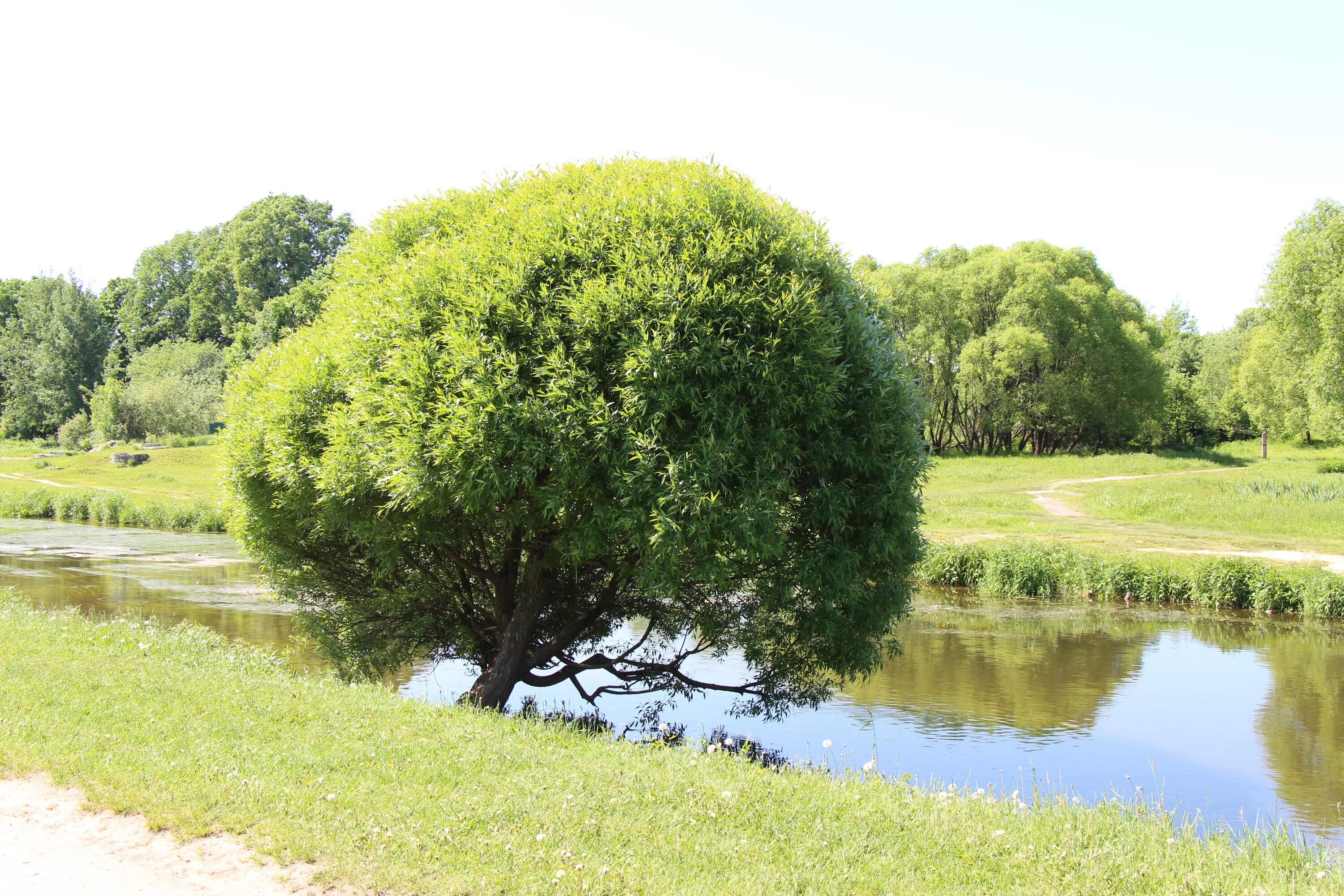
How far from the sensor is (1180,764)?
13.3 m

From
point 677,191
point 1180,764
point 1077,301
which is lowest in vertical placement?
point 1180,764

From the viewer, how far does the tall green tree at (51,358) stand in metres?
85.1

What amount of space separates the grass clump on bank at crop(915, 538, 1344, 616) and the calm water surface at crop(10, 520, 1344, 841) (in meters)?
0.95

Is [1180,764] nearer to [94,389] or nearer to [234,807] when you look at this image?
[234,807]

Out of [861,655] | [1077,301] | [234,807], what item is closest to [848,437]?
[861,655]

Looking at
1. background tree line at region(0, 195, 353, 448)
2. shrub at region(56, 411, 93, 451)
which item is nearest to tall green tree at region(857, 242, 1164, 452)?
background tree line at region(0, 195, 353, 448)

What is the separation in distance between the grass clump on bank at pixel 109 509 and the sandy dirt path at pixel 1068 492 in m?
35.0

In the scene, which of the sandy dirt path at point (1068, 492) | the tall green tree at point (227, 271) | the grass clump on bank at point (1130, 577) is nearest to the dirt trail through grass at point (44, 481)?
the tall green tree at point (227, 271)

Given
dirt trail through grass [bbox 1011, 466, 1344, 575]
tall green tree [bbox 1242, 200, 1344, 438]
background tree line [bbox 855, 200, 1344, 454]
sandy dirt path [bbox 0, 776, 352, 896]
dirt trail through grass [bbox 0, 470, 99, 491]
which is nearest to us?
sandy dirt path [bbox 0, 776, 352, 896]

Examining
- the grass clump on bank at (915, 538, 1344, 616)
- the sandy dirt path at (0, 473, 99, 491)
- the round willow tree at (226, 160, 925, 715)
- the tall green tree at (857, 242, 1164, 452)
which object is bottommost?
the grass clump on bank at (915, 538, 1344, 616)

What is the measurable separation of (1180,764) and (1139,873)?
785 centimetres

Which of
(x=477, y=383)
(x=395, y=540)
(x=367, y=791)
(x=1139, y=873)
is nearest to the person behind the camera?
(x=1139, y=873)

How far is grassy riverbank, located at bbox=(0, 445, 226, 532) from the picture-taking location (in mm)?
41688

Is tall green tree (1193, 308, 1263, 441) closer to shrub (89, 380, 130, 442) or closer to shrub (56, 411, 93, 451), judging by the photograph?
shrub (89, 380, 130, 442)
